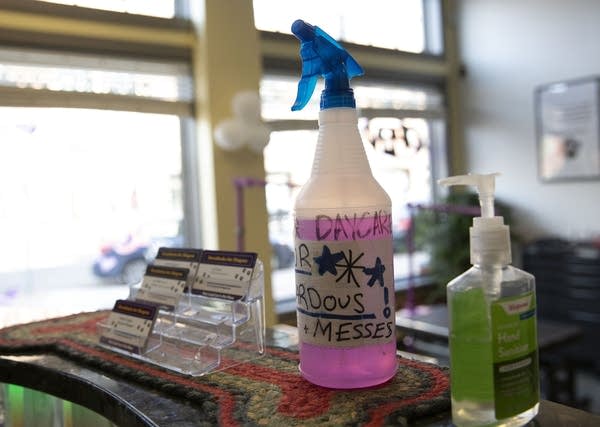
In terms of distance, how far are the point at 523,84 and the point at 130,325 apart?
4.13 meters

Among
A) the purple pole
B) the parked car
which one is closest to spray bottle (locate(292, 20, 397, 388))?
the purple pole

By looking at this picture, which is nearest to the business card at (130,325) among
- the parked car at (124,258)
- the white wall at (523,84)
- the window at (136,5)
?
the parked car at (124,258)

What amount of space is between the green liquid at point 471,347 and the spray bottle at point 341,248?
12 centimetres

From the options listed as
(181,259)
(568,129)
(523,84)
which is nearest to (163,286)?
(181,259)

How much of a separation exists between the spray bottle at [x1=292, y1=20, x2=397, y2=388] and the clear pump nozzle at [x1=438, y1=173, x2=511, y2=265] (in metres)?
0.12

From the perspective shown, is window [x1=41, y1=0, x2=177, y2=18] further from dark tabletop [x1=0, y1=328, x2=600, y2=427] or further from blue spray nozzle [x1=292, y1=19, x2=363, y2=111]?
blue spray nozzle [x1=292, y1=19, x2=363, y2=111]

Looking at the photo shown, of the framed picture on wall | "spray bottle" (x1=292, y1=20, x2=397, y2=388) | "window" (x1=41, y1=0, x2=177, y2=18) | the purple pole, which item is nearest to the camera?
"spray bottle" (x1=292, y1=20, x2=397, y2=388)

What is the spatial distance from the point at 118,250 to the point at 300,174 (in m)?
1.32

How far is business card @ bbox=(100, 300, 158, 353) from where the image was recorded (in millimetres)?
874

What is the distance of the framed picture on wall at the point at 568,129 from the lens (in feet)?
13.0

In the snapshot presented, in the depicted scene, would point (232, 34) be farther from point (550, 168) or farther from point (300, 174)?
point (550, 168)

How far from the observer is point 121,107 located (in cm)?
318

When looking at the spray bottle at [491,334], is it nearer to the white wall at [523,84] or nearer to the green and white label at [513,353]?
the green and white label at [513,353]

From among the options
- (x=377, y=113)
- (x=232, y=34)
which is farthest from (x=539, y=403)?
(x=377, y=113)
